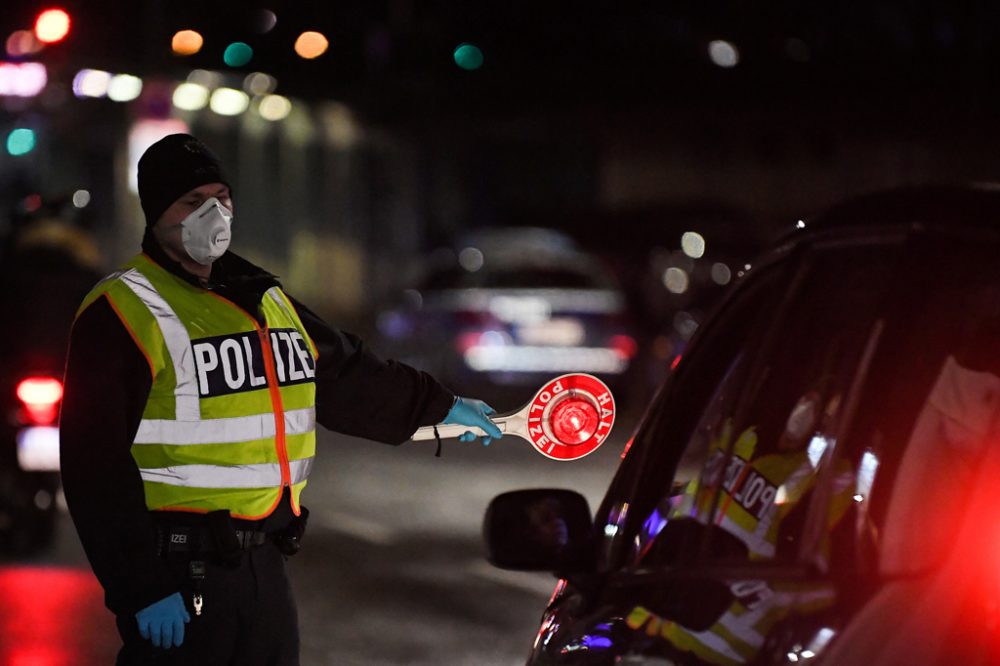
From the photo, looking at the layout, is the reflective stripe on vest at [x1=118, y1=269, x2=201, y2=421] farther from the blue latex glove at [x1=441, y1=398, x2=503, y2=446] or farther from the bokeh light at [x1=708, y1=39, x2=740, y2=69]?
the bokeh light at [x1=708, y1=39, x2=740, y2=69]

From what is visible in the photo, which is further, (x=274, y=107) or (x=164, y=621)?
(x=274, y=107)

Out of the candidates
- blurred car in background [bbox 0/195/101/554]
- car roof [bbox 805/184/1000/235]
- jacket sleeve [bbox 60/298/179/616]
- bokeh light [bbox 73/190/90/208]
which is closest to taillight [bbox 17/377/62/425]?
blurred car in background [bbox 0/195/101/554]

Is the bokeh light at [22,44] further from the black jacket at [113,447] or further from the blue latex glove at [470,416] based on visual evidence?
the black jacket at [113,447]

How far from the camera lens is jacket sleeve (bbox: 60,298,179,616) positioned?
4227mm

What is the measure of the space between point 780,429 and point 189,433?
5.04 feet

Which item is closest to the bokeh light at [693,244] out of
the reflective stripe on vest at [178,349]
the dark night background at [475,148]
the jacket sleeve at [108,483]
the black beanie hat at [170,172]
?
the dark night background at [475,148]

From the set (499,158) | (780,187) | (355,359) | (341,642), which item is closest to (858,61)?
(780,187)

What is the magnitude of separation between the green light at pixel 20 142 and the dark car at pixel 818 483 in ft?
36.0

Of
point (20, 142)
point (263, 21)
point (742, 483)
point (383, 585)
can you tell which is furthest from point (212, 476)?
point (263, 21)

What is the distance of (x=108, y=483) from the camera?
4.23 metres

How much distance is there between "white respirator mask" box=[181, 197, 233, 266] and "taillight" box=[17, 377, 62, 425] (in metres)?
6.25

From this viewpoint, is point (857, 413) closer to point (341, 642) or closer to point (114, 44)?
point (341, 642)

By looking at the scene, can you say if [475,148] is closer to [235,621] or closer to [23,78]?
[23,78]

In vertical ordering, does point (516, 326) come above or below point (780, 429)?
above
